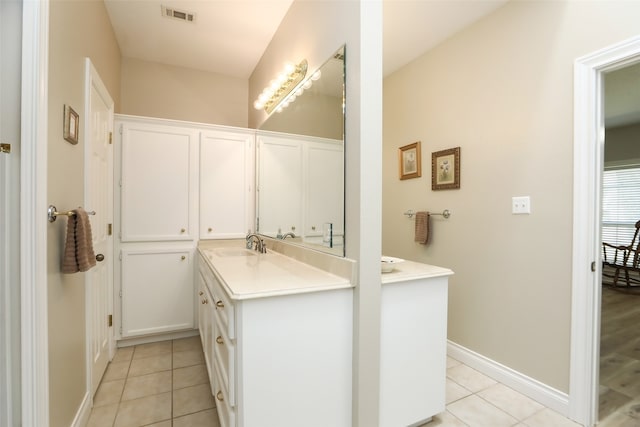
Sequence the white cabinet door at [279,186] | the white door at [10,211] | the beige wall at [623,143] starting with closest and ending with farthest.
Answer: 1. the white door at [10,211]
2. the white cabinet door at [279,186]
3. the beige wall at [623,143]

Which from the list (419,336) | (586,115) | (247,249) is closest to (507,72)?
(586,115)

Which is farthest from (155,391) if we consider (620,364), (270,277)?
(620,364)

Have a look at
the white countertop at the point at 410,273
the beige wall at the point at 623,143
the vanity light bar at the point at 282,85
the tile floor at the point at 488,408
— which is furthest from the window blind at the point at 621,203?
the vanity light bar at the point at 282,85

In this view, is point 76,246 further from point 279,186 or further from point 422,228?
point 422,228

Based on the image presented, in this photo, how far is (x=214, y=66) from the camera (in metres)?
3.12

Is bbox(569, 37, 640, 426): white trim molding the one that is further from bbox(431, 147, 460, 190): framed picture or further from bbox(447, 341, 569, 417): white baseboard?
bbox(431, 147, 460, 190): framed picture

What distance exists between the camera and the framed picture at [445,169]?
7.63ft

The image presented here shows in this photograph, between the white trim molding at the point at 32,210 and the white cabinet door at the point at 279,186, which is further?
the white cabinet door at the point at 279,186

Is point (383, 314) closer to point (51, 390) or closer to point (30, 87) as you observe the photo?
point (51, 390)

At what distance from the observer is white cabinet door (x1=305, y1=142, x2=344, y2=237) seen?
5.04 ft

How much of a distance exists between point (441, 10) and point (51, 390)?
3.01m

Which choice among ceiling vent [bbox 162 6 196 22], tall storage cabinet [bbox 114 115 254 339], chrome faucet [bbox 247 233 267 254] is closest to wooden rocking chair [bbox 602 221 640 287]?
chrome faucet [bbox 247 233 267 254]

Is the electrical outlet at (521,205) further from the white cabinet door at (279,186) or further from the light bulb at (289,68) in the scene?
the light bulb at (289,68)

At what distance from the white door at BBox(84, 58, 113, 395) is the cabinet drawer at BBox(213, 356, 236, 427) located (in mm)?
780
